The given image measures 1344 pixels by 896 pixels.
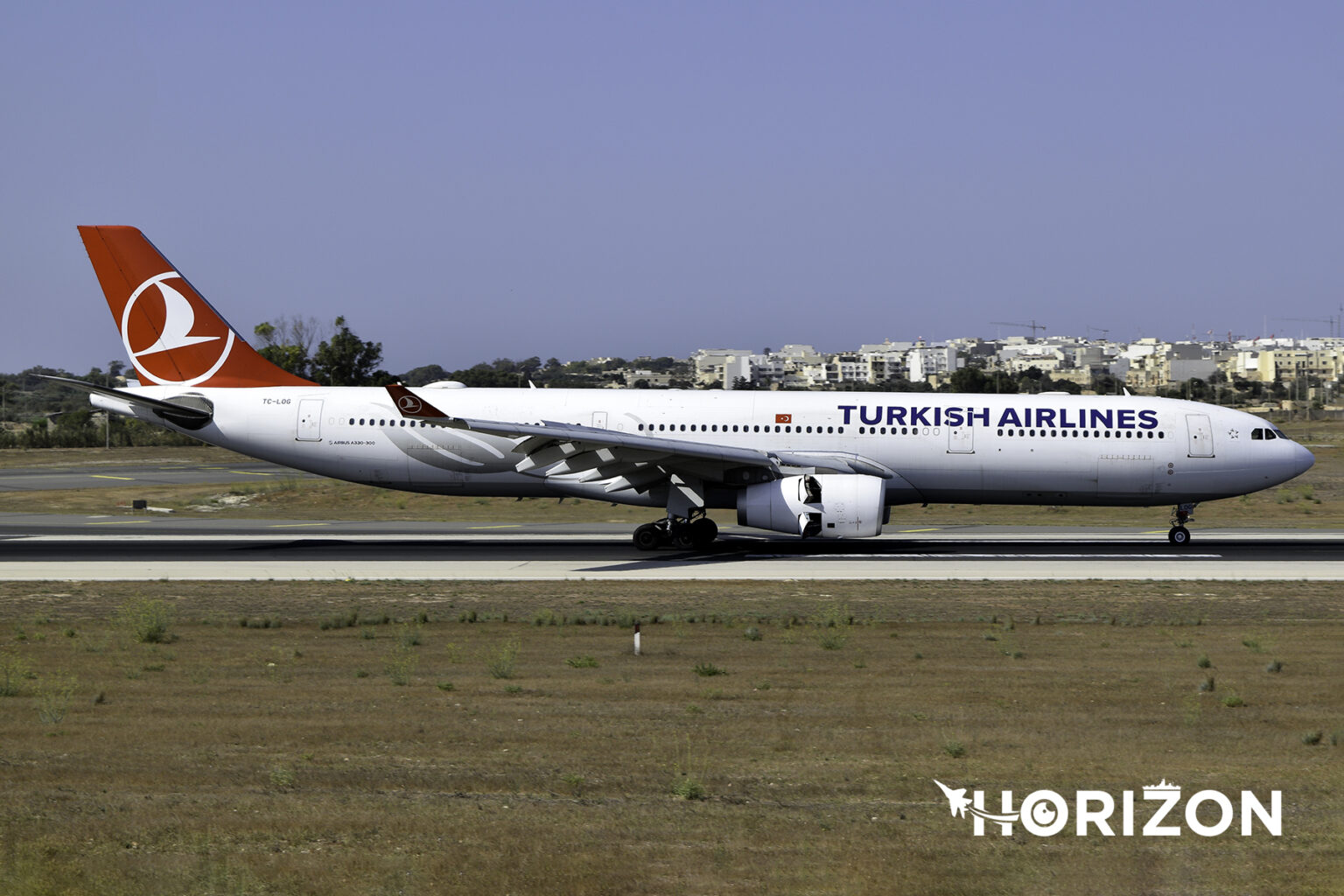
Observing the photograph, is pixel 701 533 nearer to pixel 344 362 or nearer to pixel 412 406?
pixel 412 406

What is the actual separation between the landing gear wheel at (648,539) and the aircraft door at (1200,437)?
520 inches

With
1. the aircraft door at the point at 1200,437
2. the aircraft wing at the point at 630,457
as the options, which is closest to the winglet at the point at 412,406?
the aircraft wing at the point at 630,457

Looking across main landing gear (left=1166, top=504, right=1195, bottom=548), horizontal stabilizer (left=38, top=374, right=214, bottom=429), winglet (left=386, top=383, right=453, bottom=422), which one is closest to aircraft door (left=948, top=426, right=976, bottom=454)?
main landing gear (left=1166, top=504, right=1195, bottom=548)

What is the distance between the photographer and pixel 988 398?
30.5 metres

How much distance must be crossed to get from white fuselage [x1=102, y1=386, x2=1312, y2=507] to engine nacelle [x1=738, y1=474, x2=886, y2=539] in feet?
5.63

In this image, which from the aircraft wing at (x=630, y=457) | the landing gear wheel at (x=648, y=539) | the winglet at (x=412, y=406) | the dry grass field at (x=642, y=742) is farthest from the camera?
the landing gear wheel at (x=648, y=539)

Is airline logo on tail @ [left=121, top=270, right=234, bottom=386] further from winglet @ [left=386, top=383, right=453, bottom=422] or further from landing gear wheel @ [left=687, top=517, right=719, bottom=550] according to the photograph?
landing gear wheel @ [left=687, top=517, right=719, bottom=550]

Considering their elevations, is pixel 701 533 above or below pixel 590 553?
above

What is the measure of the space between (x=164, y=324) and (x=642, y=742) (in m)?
24.4

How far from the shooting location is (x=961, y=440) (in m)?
29.4

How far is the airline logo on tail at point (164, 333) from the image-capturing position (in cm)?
3145

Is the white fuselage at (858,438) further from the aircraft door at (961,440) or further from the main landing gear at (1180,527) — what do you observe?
the main landing gear at (1180,527)

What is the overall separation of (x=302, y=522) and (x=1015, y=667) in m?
27.5

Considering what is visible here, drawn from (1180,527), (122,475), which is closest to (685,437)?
(1180,527)
